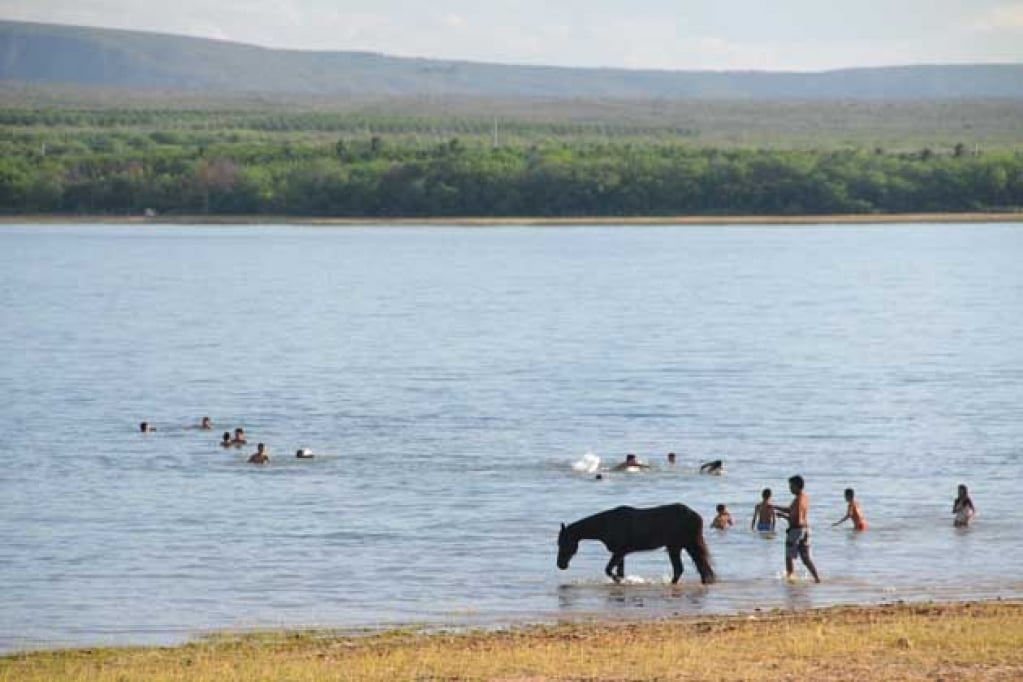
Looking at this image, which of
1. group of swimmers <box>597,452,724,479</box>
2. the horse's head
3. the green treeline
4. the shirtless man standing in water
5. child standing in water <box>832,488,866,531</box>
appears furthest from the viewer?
the green treeline

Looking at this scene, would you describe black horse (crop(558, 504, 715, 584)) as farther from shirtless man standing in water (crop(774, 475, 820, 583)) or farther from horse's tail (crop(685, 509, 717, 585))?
shirtless man standing in water (crop(774, 475, 820, 583))

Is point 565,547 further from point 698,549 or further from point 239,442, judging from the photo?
point 239,442

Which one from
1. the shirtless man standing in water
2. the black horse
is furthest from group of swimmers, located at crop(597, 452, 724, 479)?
the shirtless man standing in water

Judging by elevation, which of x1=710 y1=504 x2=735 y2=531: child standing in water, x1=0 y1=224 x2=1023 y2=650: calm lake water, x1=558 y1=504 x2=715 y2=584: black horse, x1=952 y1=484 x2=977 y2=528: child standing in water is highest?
x1=558 y1=504 x2=715 y2=584: black horse

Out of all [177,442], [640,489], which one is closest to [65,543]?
[640,489]

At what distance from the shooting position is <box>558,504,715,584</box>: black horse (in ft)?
85.3

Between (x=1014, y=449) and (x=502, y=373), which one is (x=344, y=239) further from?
(x=1014, y=449)

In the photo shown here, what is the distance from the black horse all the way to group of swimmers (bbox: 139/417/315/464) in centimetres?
1248

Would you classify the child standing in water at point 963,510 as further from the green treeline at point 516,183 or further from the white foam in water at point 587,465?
the green treeline at point 516,183

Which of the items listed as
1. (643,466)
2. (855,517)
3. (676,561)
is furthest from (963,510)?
(643,466)

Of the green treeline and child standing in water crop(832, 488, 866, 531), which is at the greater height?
child standing in water crop(832, 488, 866, 531)

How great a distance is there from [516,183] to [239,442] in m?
101

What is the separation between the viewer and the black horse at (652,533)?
2598 cm

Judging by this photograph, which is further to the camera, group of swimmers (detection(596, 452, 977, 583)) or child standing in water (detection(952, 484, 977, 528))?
child standing in water (detection(952, 484, 977, 528))
